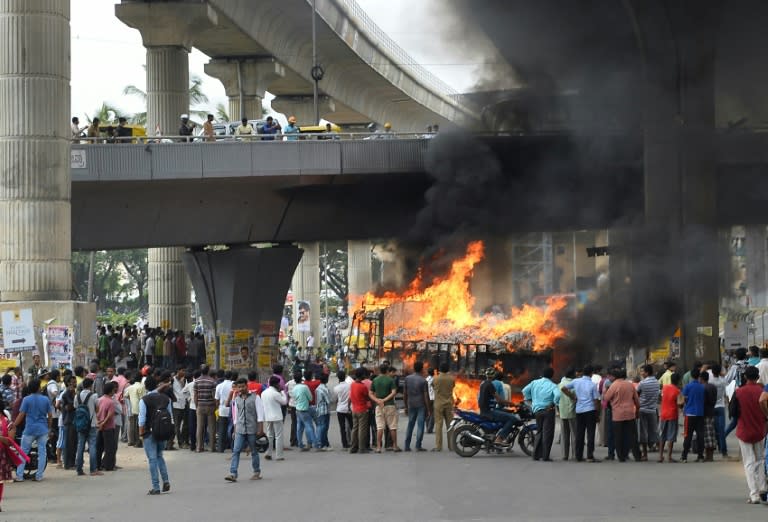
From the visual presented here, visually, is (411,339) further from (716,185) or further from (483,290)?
(716,185)

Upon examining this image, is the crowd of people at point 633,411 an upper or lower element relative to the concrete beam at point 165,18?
lower

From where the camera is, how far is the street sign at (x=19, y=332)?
74.5 ft

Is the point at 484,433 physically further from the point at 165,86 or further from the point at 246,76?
the point at 246,76

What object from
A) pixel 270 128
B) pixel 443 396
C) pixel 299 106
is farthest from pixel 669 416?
pixel 299 106

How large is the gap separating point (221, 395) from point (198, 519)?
7.07 m

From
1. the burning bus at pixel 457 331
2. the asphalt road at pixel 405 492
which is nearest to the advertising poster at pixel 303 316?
the burning bus at pixel 457 331

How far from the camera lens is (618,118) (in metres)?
32.1

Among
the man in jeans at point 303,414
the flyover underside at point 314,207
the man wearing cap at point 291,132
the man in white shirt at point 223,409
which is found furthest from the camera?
the man wearing cap at point 291,132

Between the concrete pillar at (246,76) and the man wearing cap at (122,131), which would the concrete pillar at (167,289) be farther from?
the man wearing cap at (122,131)

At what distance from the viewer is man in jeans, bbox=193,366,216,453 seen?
66.2 feet

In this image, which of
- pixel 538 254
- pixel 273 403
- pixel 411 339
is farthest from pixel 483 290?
Result: pixel 538 254

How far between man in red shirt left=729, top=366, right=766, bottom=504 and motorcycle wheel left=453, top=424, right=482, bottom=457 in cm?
577

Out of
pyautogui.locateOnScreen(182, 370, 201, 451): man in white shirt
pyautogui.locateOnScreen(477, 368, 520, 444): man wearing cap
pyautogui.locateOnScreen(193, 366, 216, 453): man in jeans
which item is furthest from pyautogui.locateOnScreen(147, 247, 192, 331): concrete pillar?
pyautogui.locateOnScreen(477, 368, 520, 444): man wearing cap

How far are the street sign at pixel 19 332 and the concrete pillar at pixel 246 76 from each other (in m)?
28.2
